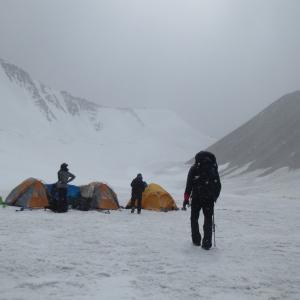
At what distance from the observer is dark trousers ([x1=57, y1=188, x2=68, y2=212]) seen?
1507 cm

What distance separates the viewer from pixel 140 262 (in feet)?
23.0

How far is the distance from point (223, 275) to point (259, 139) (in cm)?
9584

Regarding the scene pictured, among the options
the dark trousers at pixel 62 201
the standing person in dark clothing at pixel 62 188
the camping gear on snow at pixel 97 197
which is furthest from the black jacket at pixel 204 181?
the camping gear on snow at pixel 97 197

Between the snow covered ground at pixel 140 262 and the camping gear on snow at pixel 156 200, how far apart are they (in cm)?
555

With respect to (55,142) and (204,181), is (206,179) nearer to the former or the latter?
(204,181)

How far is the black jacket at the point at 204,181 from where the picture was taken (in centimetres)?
859

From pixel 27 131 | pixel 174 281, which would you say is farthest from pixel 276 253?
pixel 27 131

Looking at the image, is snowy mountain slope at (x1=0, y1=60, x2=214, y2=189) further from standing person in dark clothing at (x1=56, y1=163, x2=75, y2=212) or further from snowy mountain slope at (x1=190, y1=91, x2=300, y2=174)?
standing person in dark clothing at (x1=56, y1=163, x2=75, y2=212)

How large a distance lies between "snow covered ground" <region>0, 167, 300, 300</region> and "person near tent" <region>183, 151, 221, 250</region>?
0.60 m

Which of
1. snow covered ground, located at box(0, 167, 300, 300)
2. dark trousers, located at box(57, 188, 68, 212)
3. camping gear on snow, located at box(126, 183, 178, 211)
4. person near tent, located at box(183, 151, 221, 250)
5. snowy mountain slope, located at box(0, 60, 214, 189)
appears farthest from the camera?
snowy mountain slope, located at box(0, 60, 214, 189)

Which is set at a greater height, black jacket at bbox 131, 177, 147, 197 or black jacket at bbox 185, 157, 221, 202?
black jacket at bbox 131, 177, 147, 197

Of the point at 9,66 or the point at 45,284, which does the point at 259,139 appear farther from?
the point at 9,66

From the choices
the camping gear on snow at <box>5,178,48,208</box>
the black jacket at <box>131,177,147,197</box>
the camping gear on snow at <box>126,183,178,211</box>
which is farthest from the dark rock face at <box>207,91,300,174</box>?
the camping gear on snow at <box>5,178,48,208</box>

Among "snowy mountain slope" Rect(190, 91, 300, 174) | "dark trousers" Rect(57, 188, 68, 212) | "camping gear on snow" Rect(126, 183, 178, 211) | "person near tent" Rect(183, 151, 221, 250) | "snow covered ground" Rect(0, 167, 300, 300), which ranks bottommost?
"snow covered ground" Rect(0, 167, 300, 300)
